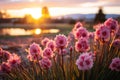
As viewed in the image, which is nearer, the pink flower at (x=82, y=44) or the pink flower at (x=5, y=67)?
the pink flower at (x=82, y=44)

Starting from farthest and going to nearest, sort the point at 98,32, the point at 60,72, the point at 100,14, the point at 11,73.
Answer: the point at 100,14 → the point at 11,73 → the point at 60,72 → the point at 98,32

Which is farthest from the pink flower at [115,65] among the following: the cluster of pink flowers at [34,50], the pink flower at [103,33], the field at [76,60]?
the cluster of pink flowers at [34,50]

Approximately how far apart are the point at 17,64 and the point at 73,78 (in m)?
0.92

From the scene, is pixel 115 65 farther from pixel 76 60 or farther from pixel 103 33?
pixel 76 60

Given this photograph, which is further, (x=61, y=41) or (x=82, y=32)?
(x=82, y=32)

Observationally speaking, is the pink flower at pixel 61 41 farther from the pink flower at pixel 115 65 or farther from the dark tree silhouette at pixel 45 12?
the dark tree silhouette at pixel 45 12

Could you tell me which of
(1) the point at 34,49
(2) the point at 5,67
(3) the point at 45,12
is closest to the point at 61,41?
(1) the point at 34,49

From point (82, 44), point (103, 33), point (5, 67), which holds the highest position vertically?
point (103, 33)

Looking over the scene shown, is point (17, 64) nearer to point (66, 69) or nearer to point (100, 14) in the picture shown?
point (66, 69)

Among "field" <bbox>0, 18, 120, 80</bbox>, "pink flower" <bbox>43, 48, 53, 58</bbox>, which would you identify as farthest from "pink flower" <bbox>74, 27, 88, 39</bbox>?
"pink flower" <bbox>43, 48, 53, 58</bbox>

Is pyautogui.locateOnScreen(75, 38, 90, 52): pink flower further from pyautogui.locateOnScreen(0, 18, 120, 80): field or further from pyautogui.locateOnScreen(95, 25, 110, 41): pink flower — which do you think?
pyautogui.locateOnScreen(95, 25, 110, 41): pink flower

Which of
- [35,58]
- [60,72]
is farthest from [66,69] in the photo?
[35,58]

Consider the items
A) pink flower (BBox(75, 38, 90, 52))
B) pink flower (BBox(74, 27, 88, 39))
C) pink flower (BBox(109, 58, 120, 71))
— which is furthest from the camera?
pink flower (BBox(74, 27, 88, 39))

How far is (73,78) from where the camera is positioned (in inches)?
154
